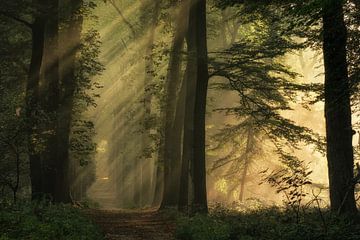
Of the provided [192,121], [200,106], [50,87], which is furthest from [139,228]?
[50,87]

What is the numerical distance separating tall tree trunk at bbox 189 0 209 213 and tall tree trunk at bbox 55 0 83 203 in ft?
17.8

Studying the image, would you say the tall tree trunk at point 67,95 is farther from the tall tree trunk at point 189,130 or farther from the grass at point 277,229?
the grass at point 277,229

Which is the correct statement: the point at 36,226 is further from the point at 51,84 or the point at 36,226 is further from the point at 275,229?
the point at 51,84

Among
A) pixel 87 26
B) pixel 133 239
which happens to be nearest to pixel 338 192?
pixel 133 239

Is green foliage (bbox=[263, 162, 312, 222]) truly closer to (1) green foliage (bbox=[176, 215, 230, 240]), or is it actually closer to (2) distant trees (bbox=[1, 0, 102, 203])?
(1) green foliage (bbox=[176, 215, 230, 240])

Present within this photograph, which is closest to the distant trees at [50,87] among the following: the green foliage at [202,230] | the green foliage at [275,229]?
the green foliage at [202,230]

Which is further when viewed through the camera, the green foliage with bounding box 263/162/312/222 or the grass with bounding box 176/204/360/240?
the green foliage with bounding box 263/162/312/222

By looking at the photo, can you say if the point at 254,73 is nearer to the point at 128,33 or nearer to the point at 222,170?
the point at 222,170

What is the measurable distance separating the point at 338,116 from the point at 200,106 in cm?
763

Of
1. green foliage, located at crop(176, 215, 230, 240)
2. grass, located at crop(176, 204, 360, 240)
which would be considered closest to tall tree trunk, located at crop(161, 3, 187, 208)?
green foliage, located at crop(176, 215, 230, 240)

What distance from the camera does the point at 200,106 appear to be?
18.9 m

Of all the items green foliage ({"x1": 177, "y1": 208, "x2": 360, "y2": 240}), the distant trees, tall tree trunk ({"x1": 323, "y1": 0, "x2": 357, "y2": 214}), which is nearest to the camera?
green foliage ({"x1": 177, "y1": 208, "x2": 360, "y2": 240})

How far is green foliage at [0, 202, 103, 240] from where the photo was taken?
9.27 metres

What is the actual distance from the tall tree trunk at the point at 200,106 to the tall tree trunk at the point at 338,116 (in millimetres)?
6816
